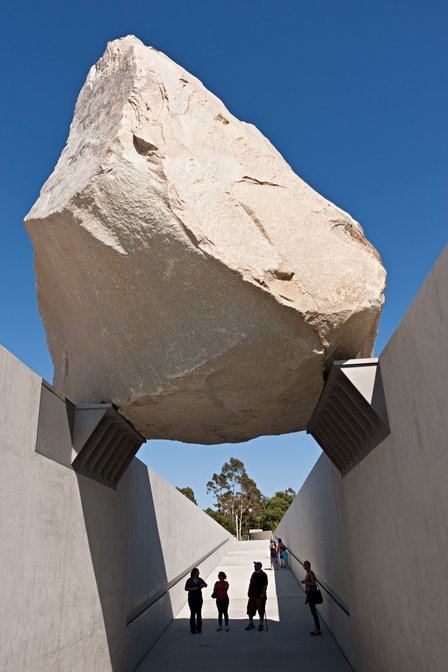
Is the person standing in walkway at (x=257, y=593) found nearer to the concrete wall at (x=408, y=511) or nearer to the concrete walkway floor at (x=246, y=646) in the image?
the concrete walkway floor at (x=246, y=646)

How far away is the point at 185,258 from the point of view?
452cm

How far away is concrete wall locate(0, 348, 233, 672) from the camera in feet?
13.9

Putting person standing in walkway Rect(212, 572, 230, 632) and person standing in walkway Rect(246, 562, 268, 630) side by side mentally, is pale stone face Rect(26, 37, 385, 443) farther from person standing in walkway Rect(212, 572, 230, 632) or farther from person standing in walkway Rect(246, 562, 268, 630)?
person standing in walkway Rect(212, 572, 230, 632)

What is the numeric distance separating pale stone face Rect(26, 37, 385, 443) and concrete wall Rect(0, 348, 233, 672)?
105 cm

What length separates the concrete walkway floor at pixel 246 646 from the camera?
8.09 metres

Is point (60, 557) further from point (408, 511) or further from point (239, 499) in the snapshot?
point (239, 499)

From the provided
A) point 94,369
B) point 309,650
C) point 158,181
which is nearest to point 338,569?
point 309,650

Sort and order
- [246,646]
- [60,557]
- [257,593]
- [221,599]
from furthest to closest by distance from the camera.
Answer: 1. [221,599]
2. [257,593]
3. [246,646]
4. [60,557]

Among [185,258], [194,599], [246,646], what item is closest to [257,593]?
[246,646]

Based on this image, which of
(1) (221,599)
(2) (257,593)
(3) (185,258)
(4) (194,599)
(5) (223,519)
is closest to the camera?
(3) (185,258)

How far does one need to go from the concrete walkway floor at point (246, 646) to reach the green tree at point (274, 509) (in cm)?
4512

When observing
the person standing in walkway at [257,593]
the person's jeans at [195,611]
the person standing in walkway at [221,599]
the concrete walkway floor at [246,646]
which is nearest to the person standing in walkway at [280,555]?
the concrete walkway floor at [246,646]

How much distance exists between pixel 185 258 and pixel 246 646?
7786 mm

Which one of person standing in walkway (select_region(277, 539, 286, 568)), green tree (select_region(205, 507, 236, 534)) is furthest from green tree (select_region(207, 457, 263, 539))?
person standing in walkway (select_region(277, 539, 286, 568))
